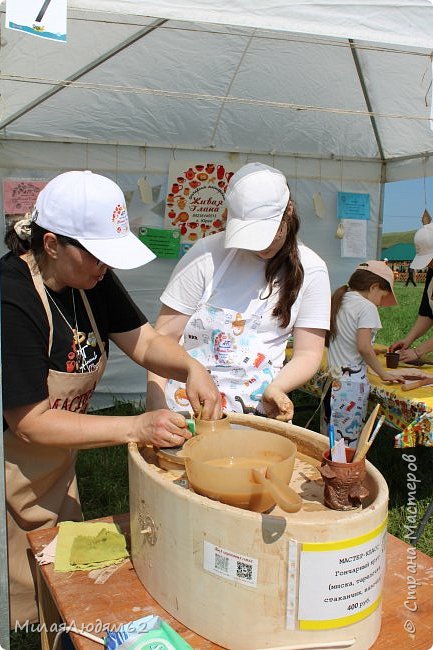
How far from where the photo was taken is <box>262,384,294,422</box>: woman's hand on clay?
66.1 inches

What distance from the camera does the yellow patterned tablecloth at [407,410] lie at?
266 centimetres

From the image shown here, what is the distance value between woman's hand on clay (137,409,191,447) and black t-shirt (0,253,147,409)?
25 cm

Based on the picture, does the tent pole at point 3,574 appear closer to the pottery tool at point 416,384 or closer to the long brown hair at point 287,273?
the long brown hair at point 287,273

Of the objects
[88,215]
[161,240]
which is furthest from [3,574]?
[161,240]

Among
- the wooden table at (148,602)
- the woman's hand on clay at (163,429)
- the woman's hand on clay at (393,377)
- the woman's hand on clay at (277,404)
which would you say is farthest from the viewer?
the woman's hand on clay at (393,377)

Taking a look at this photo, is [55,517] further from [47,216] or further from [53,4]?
[53,4]

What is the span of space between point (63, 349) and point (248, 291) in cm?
65

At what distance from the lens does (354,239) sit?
5156 millimetres

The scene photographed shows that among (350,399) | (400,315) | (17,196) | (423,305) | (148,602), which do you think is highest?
(17,196)

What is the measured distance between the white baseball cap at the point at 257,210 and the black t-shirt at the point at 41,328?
1.30 ft

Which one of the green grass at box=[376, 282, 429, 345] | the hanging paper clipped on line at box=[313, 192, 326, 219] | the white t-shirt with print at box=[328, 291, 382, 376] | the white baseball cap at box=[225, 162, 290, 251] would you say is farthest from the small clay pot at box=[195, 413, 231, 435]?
the green grass at box=[376, 282, 429, 345]

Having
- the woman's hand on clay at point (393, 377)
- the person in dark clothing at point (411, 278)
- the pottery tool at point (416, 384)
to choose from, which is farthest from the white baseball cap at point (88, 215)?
the person in dark clothing at point (411, 278)

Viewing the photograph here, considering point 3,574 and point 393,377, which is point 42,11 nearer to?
point 3,574

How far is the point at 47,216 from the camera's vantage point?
1332 millimetres
